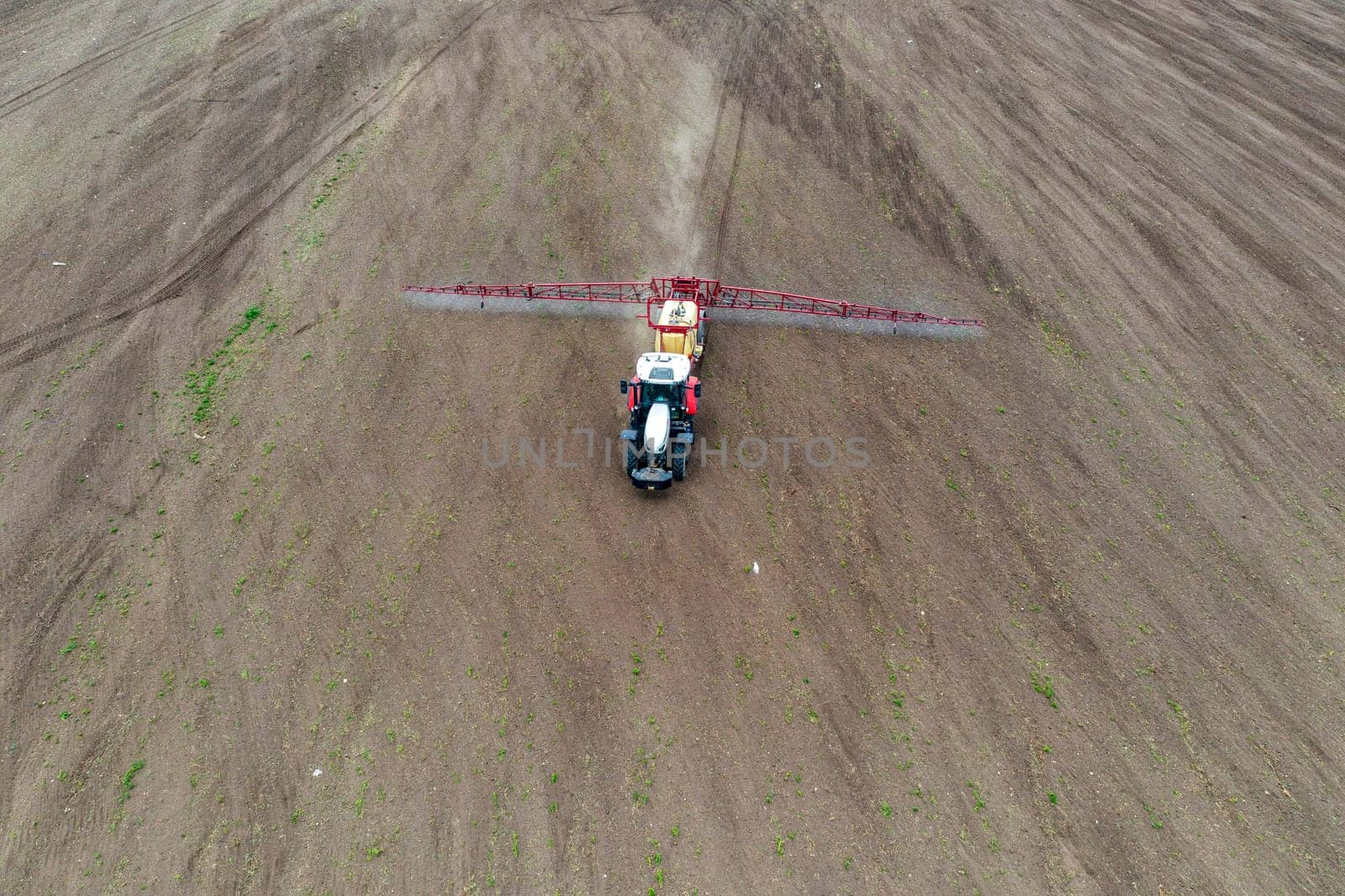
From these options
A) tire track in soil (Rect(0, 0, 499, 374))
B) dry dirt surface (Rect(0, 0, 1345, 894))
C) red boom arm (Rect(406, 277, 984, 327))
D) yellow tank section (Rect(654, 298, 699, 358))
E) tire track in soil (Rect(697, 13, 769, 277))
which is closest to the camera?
dry dirt surface (Rect(0, 0, 1345, 894))

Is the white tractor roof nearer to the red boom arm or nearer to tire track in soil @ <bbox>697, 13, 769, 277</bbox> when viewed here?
the red boom arm

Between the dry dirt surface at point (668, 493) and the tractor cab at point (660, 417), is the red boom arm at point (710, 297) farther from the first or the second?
the tractor cab at point (660, 417)

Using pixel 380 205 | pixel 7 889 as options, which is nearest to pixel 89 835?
pixel 7 889

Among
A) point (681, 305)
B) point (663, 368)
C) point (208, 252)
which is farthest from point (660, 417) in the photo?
point (208, 252)

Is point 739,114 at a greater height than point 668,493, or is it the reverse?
point 739,114

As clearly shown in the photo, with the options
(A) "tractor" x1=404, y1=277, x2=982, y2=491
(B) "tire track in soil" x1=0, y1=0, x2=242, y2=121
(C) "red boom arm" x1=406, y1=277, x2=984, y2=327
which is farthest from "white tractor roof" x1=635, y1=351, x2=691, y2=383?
(B) "tire track in soil" x1=0, y1=0, x2=242, y2=121

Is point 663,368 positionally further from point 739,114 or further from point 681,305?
point 739,114
